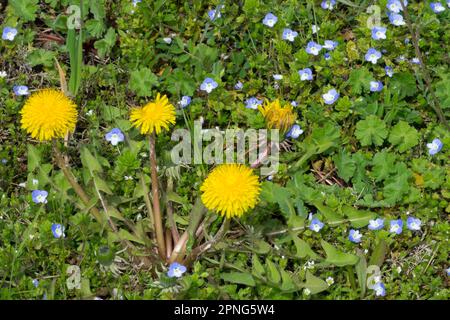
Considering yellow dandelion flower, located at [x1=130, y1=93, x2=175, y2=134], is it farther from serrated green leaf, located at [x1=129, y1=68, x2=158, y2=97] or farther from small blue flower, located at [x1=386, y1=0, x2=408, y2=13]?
small blue flower, located at [x1=386, y1=0, x2=408, y2=13]

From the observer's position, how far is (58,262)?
3.00 metres

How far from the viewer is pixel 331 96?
357 centimetres

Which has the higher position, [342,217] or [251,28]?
[251,28]

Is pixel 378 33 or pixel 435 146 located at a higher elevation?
pixel 378 33

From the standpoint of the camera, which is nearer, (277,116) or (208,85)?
(277,116)

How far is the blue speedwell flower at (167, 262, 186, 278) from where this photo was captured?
2908 millimetres

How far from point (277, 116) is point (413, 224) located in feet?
2.56

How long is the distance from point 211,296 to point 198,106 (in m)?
1.04

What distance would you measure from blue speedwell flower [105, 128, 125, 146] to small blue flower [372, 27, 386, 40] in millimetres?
1409

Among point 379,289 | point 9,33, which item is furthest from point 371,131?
point 9,33

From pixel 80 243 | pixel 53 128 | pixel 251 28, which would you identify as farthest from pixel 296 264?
pixel 251 28

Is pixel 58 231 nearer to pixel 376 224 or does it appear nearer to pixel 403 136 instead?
pixel 376 224

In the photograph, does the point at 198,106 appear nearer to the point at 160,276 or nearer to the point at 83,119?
the point at 83,119

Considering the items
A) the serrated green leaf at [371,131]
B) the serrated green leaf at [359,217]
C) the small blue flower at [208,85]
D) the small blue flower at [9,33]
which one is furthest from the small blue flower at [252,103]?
the small blue flower at [9,33]
